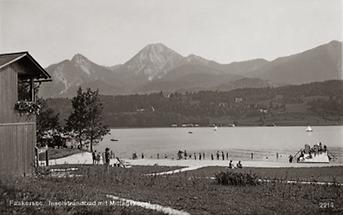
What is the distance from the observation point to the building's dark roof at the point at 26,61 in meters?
19.4

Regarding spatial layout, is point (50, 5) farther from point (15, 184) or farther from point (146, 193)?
point (146, 193)

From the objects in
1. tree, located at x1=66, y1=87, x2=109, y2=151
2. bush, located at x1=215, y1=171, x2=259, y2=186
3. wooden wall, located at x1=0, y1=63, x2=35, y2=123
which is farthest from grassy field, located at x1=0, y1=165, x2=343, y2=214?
tree, located at x1=66, y1=87, x2=109, y2=151

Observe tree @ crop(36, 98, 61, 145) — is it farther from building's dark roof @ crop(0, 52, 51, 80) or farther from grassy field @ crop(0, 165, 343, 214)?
grassy field @ crop(0, 165, 343, 214)

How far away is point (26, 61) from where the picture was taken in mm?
20719

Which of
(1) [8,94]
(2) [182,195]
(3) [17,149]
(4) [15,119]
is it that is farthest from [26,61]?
(2) [182,195]

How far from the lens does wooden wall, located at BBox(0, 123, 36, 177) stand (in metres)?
19.0

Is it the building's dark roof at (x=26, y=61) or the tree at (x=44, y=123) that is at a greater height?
the building's dark roof at (x=26, y=61)

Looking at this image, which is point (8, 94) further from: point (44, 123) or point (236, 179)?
point (44, 123)

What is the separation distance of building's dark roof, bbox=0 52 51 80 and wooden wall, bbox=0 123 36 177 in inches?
96.6

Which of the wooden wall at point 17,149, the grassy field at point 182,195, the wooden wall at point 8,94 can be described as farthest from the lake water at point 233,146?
the wooden wall at point 8,94

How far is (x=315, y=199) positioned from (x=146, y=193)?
620cm

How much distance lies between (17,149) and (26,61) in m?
4.13

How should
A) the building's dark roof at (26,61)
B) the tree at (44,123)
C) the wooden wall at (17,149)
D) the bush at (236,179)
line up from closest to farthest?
the wooden wall at (17,149), the building's dark roof at (26,61), the bush at (236,179), the tree at (44,123)

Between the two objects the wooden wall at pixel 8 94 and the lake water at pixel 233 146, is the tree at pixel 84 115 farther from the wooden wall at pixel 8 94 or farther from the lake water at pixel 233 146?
the wooden wall at pixel 8 94
